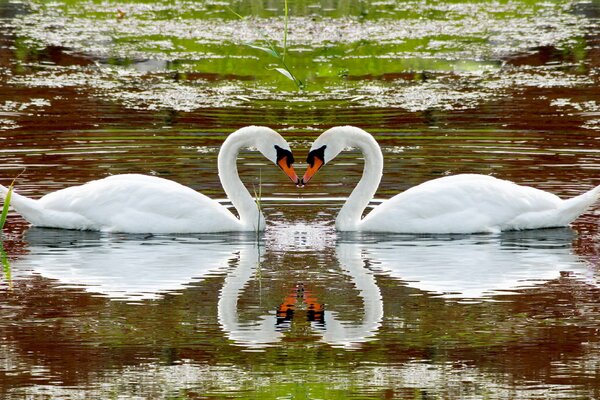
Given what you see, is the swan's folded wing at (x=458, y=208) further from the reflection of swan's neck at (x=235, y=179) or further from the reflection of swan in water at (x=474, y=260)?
the reflection of swan's neck at (x=235, y=179)

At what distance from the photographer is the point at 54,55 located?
69.6 feet

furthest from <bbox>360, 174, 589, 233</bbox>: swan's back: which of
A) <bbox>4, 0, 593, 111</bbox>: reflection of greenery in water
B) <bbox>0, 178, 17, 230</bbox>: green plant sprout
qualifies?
<bbox>4, 0, 593, 111</bbox>: reflection of greenery in water

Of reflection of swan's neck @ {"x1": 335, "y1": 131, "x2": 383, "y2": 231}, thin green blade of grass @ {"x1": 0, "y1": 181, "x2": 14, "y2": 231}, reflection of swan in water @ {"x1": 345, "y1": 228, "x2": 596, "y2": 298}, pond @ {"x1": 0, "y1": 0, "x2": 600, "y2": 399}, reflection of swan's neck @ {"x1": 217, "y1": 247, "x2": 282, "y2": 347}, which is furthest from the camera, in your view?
reflection of swan's neck @ {"x1": 335, "y1": 131, "x2": 383, "y2": 231}

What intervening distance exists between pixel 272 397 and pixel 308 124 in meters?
9.48

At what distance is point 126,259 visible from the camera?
1028cm

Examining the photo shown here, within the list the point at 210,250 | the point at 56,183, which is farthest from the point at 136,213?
the point at 56,183

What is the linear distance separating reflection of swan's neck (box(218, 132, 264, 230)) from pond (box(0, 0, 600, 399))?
24 centimetres

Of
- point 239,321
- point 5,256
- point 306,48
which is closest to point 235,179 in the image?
point 5,256

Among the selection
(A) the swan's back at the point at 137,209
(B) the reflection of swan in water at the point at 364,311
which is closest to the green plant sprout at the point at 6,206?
(A) the swan's back at the point at 137,209

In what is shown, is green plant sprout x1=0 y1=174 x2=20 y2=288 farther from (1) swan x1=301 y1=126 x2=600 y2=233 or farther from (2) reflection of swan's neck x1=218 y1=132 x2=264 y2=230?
(1) swan x1=301 y1=126 x2=600 y2=233

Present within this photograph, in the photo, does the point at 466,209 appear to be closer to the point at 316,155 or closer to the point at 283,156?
the point at 316,155

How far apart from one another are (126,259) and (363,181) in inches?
92.3

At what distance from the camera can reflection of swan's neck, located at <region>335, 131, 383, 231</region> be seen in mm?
11422

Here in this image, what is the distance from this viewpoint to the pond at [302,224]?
24.4 ft
